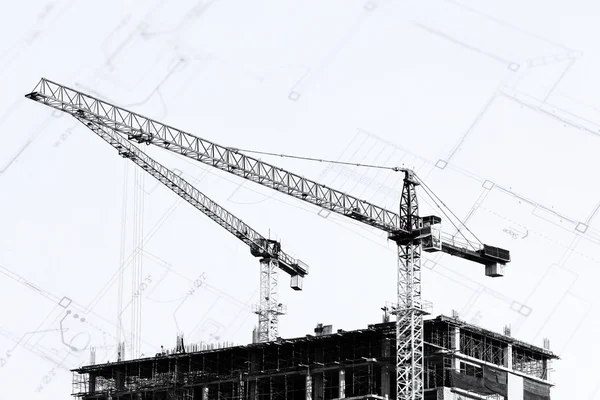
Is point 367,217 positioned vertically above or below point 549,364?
above

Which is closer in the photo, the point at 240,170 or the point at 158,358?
the point at 240,170

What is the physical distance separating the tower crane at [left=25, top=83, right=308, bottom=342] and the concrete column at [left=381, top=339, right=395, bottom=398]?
91.5ft

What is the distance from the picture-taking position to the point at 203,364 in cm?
16862

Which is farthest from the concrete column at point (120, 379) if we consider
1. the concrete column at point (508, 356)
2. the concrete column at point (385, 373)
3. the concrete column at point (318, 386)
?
the concrete column at point (508, 356)

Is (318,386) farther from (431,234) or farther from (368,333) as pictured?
(431,234)

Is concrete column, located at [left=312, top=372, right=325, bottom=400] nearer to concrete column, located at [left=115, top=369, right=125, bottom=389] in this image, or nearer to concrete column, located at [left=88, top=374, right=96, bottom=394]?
concrete column, located at [left=115, top=369, right=125, bottom=389]

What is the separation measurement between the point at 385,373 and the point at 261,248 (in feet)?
121

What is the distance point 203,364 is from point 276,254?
23.7 m

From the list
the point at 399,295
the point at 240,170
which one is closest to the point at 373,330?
the point at 399,295

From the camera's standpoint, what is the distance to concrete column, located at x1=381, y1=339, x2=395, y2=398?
15288 cm

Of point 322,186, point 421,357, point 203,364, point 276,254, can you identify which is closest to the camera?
point 421,357

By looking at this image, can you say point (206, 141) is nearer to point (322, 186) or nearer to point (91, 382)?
point (322, 186)

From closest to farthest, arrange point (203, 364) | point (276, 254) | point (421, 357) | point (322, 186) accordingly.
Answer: point (421, 357) < point (322, 186) < point (203, 364) < point (276, 254)

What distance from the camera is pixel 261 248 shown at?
185375 millimetres
